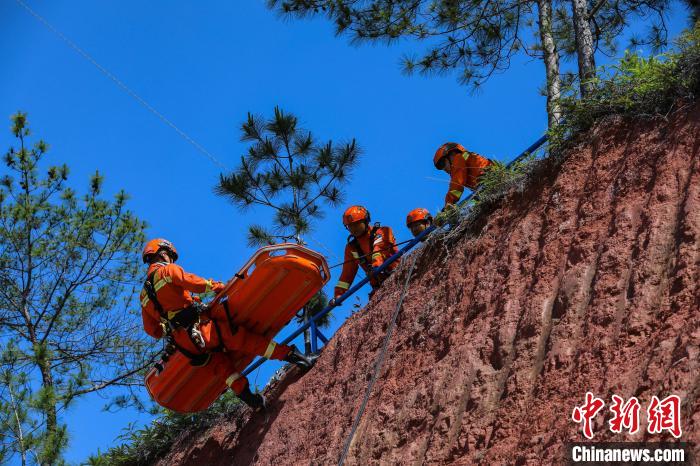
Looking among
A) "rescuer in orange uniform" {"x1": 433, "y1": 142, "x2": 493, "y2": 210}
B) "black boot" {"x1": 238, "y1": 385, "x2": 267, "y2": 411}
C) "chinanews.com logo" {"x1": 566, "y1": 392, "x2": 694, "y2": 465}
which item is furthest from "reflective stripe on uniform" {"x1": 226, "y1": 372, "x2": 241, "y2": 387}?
"chinanews.com logo" {"x1": 566, "y1": 392, "x2": 694, "y2": 465}

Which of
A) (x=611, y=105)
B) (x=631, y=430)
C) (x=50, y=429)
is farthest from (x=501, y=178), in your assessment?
(x=50, y=429)

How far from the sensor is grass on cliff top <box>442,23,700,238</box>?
7316mm

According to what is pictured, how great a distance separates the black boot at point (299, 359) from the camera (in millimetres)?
9703

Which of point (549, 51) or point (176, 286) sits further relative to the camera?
point (549, 51)

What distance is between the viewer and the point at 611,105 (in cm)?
780

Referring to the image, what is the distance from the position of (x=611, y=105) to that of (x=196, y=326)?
4.29 m

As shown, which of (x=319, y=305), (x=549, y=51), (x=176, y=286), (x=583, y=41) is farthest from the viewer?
(x=319, y=305)

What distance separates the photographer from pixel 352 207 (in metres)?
10.5

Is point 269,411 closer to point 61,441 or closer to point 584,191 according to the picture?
point 61,441

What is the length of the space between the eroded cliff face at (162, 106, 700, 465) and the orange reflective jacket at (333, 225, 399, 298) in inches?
46.7

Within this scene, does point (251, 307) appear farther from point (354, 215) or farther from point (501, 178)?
point (501, 178)

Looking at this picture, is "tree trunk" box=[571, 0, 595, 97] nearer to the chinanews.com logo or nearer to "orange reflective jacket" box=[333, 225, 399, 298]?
"orange reflective jacket" box=[333, 225, 399, 298]

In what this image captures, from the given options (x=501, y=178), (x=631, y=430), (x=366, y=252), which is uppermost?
(x=366, y=252)

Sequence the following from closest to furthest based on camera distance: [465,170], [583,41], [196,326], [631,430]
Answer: [631,430]
[196,326]
[465,170]
[583,41]
